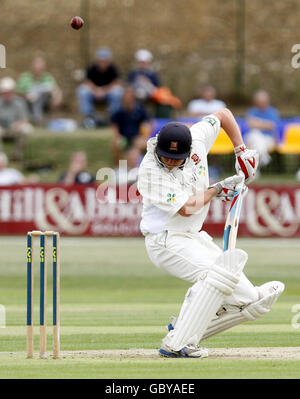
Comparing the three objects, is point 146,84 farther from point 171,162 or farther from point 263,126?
point 171,162

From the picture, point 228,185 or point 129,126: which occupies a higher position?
point 129,126

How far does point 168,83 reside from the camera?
22.4 m

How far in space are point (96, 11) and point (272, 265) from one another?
39.3 feet

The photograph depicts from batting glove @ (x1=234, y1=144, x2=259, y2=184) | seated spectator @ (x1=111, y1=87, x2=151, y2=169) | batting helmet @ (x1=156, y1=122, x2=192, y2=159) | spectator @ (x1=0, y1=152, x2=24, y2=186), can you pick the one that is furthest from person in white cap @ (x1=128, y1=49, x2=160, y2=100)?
batting helmet @ (x1=156, y1=122, x2=192, y2=159)

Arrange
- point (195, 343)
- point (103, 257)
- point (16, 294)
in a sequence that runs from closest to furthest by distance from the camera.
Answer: point (195, 343) → point (16, 294) → point (103, 257)

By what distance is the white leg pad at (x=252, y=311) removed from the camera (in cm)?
662

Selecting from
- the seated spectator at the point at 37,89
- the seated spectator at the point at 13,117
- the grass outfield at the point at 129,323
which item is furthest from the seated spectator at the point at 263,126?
the seated spectator at the point at 13,117

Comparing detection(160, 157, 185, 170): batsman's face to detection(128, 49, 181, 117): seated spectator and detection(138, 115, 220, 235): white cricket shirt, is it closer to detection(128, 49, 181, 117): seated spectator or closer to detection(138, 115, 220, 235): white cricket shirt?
detection(138, 115, 220, 235): white cricket shirt

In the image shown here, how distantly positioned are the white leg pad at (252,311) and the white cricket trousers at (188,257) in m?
0.05

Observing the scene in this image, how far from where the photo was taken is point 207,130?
707 centimetres

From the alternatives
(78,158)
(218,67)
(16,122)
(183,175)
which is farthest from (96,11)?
(183,175)

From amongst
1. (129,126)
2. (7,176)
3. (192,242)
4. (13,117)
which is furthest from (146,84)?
(192,242)

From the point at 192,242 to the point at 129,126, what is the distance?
12.2 metres

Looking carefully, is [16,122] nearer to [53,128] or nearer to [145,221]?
[53,128]
